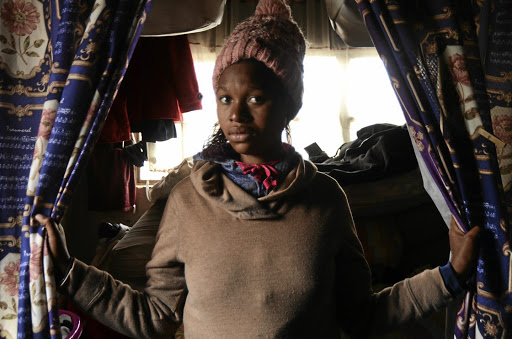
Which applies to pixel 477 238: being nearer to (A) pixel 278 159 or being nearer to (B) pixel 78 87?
(A) pixel 278 159

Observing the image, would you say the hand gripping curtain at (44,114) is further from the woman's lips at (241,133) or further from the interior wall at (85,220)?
the interior wall at (85,220)

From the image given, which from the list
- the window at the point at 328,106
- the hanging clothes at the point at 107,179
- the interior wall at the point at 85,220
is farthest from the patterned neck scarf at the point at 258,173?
the window at the point at 328,106

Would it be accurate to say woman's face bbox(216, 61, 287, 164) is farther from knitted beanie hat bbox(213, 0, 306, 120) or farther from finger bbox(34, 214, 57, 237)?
finger bbox(34, 214, 57, 237)

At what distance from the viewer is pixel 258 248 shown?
3.29 feet

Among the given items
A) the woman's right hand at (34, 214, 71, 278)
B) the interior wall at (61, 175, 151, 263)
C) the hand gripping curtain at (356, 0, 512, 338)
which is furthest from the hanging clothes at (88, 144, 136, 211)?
the hand gripping curtain at (356, 0, 512, 338)

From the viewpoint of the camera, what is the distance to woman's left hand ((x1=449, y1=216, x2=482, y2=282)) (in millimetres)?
1013

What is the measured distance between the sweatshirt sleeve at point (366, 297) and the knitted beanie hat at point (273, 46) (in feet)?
1.13

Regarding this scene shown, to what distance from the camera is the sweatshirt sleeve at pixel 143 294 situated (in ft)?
3.33

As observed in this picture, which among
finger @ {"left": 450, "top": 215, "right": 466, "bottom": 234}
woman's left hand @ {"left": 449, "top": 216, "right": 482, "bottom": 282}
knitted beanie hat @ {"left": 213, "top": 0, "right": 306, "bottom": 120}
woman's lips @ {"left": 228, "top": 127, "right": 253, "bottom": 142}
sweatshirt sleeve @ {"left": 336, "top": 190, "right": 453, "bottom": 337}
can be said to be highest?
knitted beanie hat @ {"left": 213, "top": 0, "right": 306, "bottom": 120}

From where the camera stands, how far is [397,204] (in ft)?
6.86

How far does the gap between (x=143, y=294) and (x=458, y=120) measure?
86 cm

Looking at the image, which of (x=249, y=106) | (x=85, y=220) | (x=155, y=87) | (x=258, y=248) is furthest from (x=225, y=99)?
(x=85, y=220)

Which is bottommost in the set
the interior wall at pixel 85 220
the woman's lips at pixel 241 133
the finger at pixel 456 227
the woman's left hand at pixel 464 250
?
the interior wall at pixel 85 220

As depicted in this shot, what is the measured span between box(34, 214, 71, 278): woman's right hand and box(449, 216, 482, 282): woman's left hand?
874 mm
